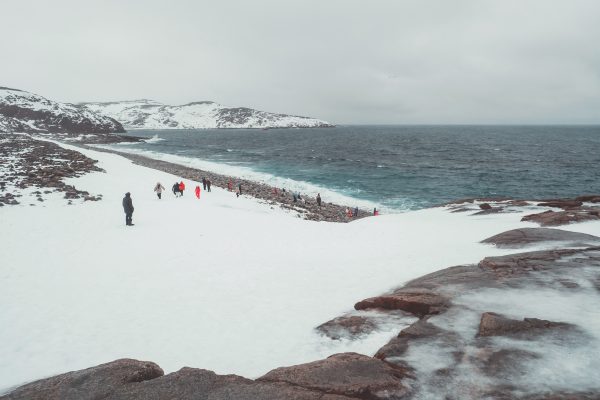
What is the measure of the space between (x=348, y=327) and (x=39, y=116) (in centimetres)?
14969

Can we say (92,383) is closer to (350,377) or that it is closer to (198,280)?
(350,377)

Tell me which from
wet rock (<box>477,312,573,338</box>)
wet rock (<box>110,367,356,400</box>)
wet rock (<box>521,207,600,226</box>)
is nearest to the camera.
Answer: wet rock (<box>110,367,356,400</box>)

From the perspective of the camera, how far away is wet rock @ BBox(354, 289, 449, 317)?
24.3 feet

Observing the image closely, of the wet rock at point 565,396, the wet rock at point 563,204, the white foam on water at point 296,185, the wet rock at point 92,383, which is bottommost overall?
the white foam on water at point 296,185

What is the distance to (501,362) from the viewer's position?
5238 millimetres

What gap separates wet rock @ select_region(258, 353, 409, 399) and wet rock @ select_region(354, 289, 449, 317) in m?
2.46

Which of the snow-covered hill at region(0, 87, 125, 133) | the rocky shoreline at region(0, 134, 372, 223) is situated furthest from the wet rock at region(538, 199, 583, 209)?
the snow-covered hill at region(0, 87, 125, 133)

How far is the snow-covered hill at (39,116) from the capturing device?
110969 millimetres

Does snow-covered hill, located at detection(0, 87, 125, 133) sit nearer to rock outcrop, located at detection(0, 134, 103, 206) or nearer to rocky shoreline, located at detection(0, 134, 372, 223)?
rock outcrop, located at detection(0, 134, 103, 206)

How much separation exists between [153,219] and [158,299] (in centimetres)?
1170

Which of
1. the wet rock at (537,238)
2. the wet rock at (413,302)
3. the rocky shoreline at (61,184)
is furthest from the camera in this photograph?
the rocky shoreline at (61,184)

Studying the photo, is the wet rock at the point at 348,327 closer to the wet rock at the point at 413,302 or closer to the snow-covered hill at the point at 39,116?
the wet rock at the point at 413,302

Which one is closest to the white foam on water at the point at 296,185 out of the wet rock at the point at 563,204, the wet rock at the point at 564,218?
the wet rock at the point at 563,204

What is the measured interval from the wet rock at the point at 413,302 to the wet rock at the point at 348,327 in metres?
0.60
